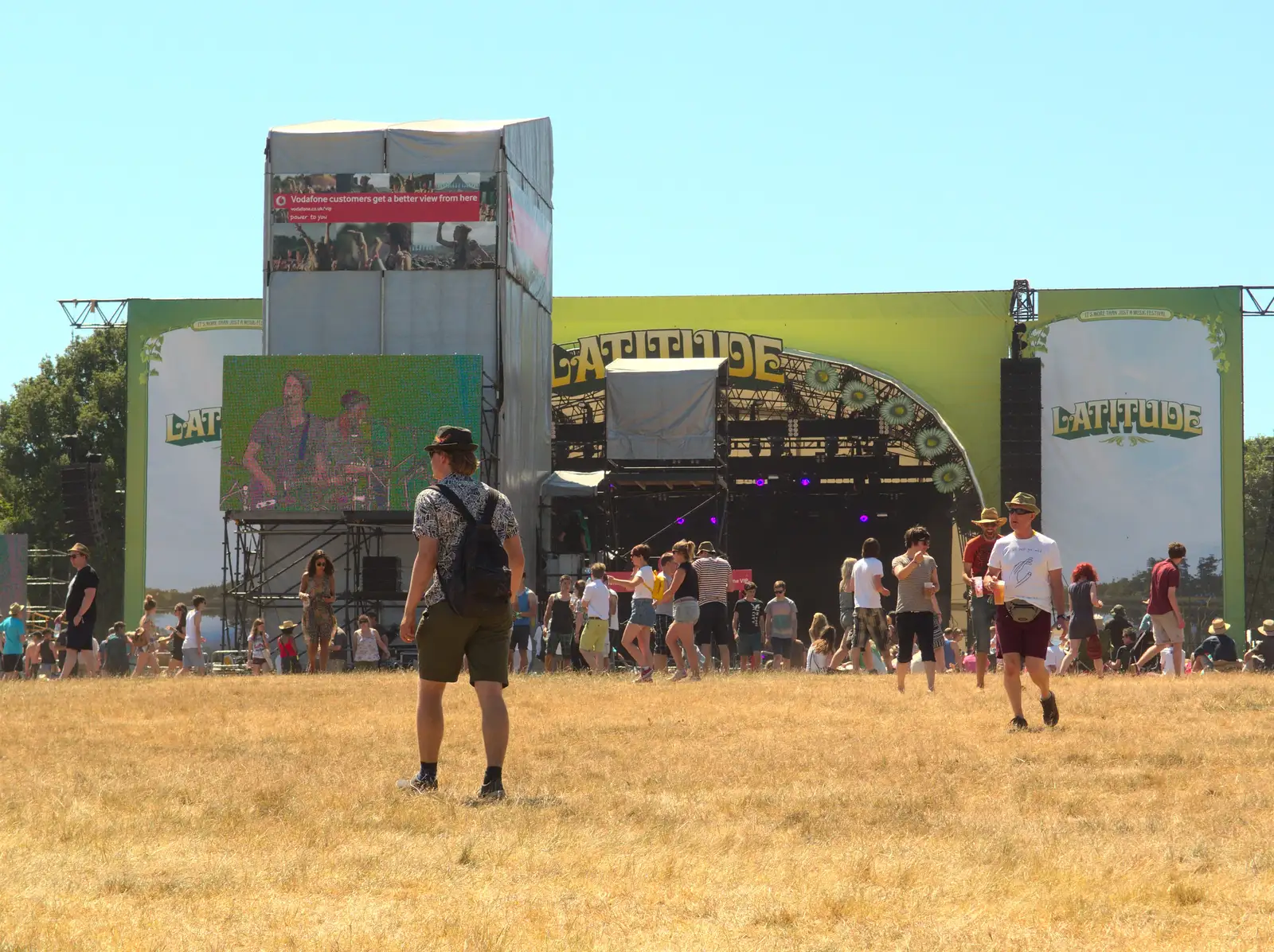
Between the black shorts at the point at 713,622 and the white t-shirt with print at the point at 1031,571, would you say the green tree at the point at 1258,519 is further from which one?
the white t-shirt with print at the point at 1031,571

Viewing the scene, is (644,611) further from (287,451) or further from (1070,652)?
(287,451)

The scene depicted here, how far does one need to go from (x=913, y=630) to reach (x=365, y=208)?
19719mm

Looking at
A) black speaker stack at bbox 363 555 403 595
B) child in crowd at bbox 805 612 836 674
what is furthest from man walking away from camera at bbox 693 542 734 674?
black speaker stack at bbox 363 555 403 595

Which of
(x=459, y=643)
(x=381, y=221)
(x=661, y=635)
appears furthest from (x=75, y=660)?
(x=381, y=221)

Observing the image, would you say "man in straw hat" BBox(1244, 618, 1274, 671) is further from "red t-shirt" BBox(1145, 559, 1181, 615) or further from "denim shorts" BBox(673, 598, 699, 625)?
"denim shorts" BBox(673, 598, 699, 625)

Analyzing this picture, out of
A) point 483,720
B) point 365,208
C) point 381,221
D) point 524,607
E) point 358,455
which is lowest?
point 483,720

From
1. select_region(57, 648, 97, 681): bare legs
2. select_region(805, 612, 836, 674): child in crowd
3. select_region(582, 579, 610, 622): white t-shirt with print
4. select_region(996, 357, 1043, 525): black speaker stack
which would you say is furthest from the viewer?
select_region(996, 357, 1043, 525): black speaker stack

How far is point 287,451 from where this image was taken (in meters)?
29.9

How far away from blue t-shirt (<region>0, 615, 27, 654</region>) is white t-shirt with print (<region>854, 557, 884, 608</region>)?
39.2ft

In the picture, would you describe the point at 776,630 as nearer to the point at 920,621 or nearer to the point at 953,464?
the point at 920,621

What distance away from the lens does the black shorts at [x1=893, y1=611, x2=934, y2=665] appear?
46.2 feet

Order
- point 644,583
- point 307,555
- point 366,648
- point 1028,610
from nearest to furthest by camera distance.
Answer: point 1028,610 < point 644,583 < point 366,648 < point 307,555

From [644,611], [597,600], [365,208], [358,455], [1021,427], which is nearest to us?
[644,611]

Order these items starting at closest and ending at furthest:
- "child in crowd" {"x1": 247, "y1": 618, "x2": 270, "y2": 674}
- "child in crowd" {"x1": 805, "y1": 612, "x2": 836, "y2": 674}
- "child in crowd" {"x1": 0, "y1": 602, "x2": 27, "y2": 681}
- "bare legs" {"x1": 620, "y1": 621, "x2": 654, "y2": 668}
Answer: "bare legs" {"x1": 620, "y1": 621, "x2": 654, "y2": 668}
"child in crowd" {"x1": 805, "y1": 612, "x2": 836, "y2": 674}
"child in crowd" {"x1": 0, "y1": 602, "x2": 27, "y2": 681}
"child in crowd" {"x1": 247, "y1": 618, "x2": 270, "y2": 674}
